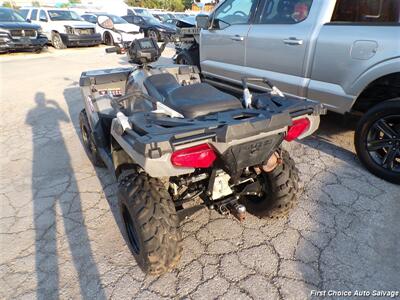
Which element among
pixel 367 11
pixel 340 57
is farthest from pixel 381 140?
pixel 367 11

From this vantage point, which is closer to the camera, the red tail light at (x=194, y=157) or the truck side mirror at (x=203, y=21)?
the red tail light at (x=194, y=157)

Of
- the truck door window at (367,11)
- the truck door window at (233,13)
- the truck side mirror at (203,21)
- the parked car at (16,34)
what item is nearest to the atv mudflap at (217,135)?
the truck door window at (367,11)

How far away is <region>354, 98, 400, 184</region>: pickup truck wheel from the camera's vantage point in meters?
2.93

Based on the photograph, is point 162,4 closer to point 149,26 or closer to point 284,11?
point 149,26

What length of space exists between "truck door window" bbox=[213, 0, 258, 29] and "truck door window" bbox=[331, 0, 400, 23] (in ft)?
4.27

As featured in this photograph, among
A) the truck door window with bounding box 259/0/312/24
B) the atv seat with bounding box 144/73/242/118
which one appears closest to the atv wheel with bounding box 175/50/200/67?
the truck door window with bounding box 259/0/312/24

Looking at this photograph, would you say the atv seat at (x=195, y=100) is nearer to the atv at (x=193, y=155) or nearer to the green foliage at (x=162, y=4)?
the atv at (x=193, y=155)

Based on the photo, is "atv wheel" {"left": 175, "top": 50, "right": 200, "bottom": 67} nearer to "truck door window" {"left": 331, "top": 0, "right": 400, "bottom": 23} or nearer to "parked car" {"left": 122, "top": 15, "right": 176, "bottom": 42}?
"truck door window" {"left": 331, "top": 0, "right": 400, "bottom": 23}

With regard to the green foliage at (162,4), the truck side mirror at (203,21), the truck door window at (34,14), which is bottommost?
the green foliage at (162,4)

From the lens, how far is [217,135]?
1.61 metres

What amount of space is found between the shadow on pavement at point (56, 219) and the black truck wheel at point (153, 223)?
0.43m

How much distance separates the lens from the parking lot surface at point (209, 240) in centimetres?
203

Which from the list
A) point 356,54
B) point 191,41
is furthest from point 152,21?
point 356,54

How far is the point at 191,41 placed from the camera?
19.6 feet
